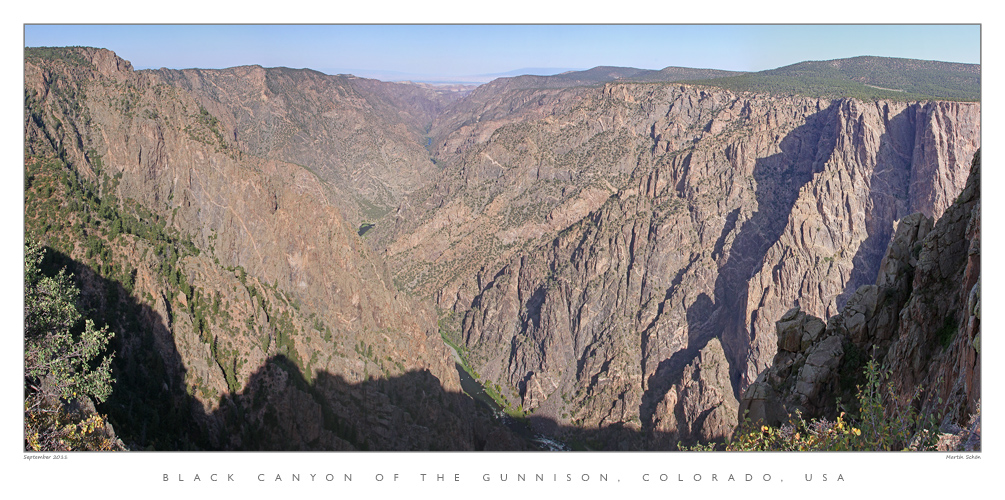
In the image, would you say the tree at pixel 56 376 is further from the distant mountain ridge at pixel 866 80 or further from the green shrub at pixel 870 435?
the distant mountain ridge at pixel 866 80

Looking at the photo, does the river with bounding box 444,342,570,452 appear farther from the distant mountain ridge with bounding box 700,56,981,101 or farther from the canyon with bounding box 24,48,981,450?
the distant mountain ridge with bounding box 700,56,981,101

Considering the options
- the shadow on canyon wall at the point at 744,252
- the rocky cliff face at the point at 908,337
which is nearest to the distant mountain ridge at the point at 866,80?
the shadow on canyon wall at the point at 744,252

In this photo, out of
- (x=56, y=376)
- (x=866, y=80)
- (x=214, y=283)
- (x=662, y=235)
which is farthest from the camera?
(x=866, y=80)

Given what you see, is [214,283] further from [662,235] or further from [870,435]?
[662,235]

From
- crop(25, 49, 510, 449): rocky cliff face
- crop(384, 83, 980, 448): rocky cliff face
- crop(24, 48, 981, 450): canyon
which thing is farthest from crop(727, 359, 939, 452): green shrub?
crop(384, 83, 980, 448): rocky cliff face

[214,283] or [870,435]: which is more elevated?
[870,435]

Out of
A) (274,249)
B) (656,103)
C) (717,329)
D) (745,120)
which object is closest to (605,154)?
(656,103)

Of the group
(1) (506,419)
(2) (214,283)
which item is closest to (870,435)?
(2) (214,283)
